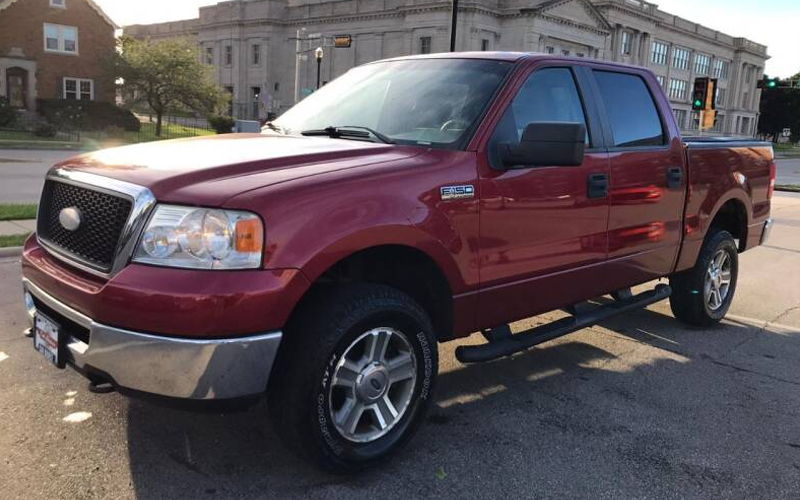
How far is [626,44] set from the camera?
274ft

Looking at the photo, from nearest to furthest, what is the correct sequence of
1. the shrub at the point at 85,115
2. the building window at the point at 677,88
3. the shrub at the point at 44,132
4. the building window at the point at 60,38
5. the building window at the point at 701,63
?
the shrub at the point at 44,132, the shrub at the point at 85,115, the building window at the point at 60,38, the building window at the point at 677,88, the building window at the point at 701,63

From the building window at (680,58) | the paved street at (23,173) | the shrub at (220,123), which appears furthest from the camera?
the building window at (680,58)

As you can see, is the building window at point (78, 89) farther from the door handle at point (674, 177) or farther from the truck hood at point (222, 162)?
the door handle at point (674, 177)

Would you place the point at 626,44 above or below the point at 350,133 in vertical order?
above

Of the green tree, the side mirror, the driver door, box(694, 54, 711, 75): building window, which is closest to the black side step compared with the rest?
the driver door

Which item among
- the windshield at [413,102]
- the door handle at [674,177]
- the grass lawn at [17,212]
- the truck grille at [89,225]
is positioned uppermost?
the windshield at [413,102]

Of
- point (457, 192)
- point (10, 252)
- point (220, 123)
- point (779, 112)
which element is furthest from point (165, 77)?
point (779, 112)

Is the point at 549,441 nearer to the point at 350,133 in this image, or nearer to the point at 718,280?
the point at 350,133

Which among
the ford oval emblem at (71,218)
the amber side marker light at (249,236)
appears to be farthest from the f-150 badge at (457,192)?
the ford oval emblem at (71,218)

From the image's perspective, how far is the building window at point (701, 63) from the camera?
95.8 meters

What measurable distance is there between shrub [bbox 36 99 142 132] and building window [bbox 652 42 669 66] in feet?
228

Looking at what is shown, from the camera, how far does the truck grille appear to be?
2.85 metres

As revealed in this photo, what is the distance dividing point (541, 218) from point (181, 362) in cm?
218

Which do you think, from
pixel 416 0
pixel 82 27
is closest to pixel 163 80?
pixel 82 27
